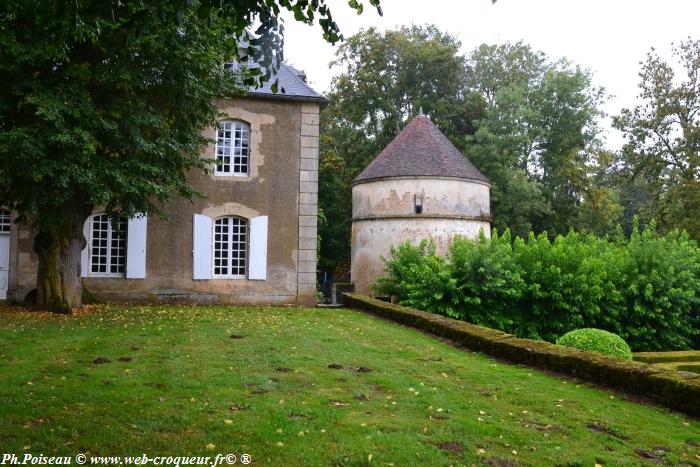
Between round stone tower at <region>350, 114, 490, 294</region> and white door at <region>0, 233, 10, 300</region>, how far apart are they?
13239 mm

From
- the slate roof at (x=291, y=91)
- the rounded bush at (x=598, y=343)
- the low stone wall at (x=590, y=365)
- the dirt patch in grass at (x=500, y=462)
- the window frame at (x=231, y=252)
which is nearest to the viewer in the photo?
the dirt patch in grass at (x=500, y=462)

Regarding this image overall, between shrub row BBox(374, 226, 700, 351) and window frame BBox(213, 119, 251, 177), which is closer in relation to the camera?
shrub row BBox(374, 226, 700, 351)

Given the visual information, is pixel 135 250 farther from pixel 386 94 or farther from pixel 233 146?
pixel 386 94

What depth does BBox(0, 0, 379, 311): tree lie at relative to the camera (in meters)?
11.3

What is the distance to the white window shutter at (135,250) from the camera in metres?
16.5

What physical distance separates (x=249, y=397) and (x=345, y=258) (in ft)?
93.4

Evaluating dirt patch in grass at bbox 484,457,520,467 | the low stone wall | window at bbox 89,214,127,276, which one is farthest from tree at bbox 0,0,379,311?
dirt patch in grass at bbox 484,457,520,467

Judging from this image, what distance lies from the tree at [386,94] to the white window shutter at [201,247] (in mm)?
17884

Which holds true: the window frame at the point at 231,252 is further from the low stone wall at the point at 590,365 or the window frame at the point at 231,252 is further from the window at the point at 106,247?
the low stone wall at the point at 590,365

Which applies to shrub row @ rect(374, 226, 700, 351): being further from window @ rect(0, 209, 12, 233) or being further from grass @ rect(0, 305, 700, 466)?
window @ rect(0, 209, 12, 233)

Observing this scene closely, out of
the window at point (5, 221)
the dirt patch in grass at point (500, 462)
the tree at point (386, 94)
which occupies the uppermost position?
the tree at point (386, 94)

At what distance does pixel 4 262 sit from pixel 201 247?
492cm

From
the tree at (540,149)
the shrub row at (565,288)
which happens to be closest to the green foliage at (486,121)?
the tree at (540,149)

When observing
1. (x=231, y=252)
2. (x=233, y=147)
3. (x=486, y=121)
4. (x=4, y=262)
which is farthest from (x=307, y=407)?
(x=486, y=121)
